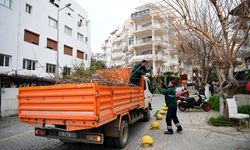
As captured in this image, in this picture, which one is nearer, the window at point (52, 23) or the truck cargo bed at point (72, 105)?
the truck cargo bed at point (72, 105)

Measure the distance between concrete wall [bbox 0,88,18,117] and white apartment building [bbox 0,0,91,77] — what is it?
178 centimetres

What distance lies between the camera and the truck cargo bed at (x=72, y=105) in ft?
12.1

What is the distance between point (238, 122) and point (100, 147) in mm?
5742

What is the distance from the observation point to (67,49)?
74.1 feet

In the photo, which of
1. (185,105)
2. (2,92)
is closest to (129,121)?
(185,105)

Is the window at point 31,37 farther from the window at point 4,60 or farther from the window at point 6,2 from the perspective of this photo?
the window at point 4,60

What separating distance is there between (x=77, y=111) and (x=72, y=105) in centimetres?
18

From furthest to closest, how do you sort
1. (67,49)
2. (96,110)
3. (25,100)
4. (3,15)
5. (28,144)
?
1. (67,49)
2. (3,15)
3. (28,144)
4. (25,100)
5. (96,110)

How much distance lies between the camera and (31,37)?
642 inches

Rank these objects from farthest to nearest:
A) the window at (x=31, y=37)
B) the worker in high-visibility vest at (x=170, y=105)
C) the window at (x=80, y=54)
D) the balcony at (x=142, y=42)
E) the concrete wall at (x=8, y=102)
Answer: the balcony at (x=142, y=42)
the window at (x=80, y=54)
the window at (x=31, y=37)
the concrete wall at (x=8, y=102)
the worker in high-visibility vest at (x=170, y=105)

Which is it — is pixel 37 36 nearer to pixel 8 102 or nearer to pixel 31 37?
pixel 31 37

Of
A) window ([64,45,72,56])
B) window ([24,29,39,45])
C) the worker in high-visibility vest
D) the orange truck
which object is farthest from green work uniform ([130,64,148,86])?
window ([64,45,72,56])

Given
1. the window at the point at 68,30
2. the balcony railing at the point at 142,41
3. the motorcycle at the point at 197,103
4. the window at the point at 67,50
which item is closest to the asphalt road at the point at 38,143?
the motorcycle at the point at 197,103

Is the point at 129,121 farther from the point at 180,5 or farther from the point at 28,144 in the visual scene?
the point at 180,5
